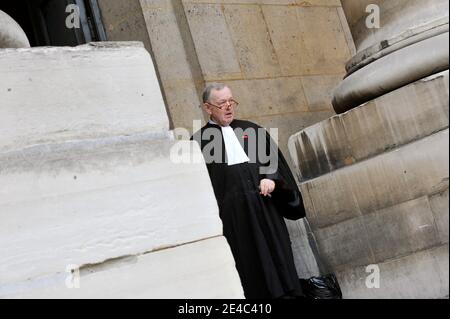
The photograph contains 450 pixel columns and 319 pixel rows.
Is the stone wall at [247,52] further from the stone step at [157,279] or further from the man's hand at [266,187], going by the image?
the stone step at [157,279]

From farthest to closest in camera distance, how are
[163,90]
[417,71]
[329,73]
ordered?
[329,73] → [163,90] → [417,71]

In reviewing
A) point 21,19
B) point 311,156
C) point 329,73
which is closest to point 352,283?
point 311,156

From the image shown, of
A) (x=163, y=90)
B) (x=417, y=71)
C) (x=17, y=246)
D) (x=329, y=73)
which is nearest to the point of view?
(x=17, y=246)

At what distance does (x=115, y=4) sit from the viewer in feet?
20.6

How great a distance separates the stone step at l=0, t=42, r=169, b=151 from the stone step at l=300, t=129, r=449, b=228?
0.98 meters

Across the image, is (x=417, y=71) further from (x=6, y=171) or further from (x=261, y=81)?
(x=261, y=81)

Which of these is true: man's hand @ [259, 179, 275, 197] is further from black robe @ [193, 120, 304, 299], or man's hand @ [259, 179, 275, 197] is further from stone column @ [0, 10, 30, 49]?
stone column @ [0, 10, 30, 49]

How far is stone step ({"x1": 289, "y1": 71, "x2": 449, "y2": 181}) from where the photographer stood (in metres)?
3.38

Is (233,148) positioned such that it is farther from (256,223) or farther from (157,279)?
(157,279)

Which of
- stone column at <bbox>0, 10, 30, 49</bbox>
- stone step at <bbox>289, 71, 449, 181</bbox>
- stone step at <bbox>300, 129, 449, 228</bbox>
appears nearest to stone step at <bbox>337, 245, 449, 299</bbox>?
stone step at <bbox>300, 129, 449, 228</bbox>

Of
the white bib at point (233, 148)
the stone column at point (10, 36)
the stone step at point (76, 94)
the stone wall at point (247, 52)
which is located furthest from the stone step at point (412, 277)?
the stone wall at point (247, 52)

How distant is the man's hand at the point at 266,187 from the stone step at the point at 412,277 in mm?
792

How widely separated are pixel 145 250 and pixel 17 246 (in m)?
0.56

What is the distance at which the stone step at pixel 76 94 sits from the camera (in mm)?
3215
